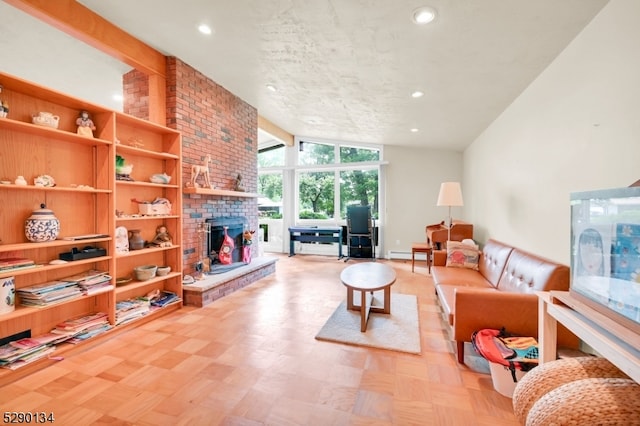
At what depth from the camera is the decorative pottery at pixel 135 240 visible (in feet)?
9.19

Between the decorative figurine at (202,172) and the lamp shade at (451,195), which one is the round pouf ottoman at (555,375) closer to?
the lamp shade at (451,195)

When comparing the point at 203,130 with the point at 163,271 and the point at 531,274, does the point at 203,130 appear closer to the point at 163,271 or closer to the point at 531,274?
the point at 163,271

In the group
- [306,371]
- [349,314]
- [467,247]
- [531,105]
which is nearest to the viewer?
[306,371]

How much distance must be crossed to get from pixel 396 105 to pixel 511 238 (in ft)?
7.05

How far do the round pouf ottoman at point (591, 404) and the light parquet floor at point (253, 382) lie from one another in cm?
69

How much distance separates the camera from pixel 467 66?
7.91 feet

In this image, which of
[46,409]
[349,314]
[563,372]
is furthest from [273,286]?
[563,372]

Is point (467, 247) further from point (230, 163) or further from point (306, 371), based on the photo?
point (230, 163)

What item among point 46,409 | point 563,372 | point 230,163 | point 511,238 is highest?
point 230,163

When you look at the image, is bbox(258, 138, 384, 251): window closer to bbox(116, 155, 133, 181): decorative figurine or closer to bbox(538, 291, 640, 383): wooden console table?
bbox(116, 155, 133, 181): decorative figurine

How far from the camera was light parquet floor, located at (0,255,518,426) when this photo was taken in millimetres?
1528

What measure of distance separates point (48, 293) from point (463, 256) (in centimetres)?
417

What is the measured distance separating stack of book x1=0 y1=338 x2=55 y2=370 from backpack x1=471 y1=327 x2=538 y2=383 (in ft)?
10.1

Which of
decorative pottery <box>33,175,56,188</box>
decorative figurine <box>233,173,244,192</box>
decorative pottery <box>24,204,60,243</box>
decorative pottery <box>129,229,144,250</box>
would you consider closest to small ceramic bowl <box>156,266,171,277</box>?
decorative pottery <box>129,229,144,250</box>
